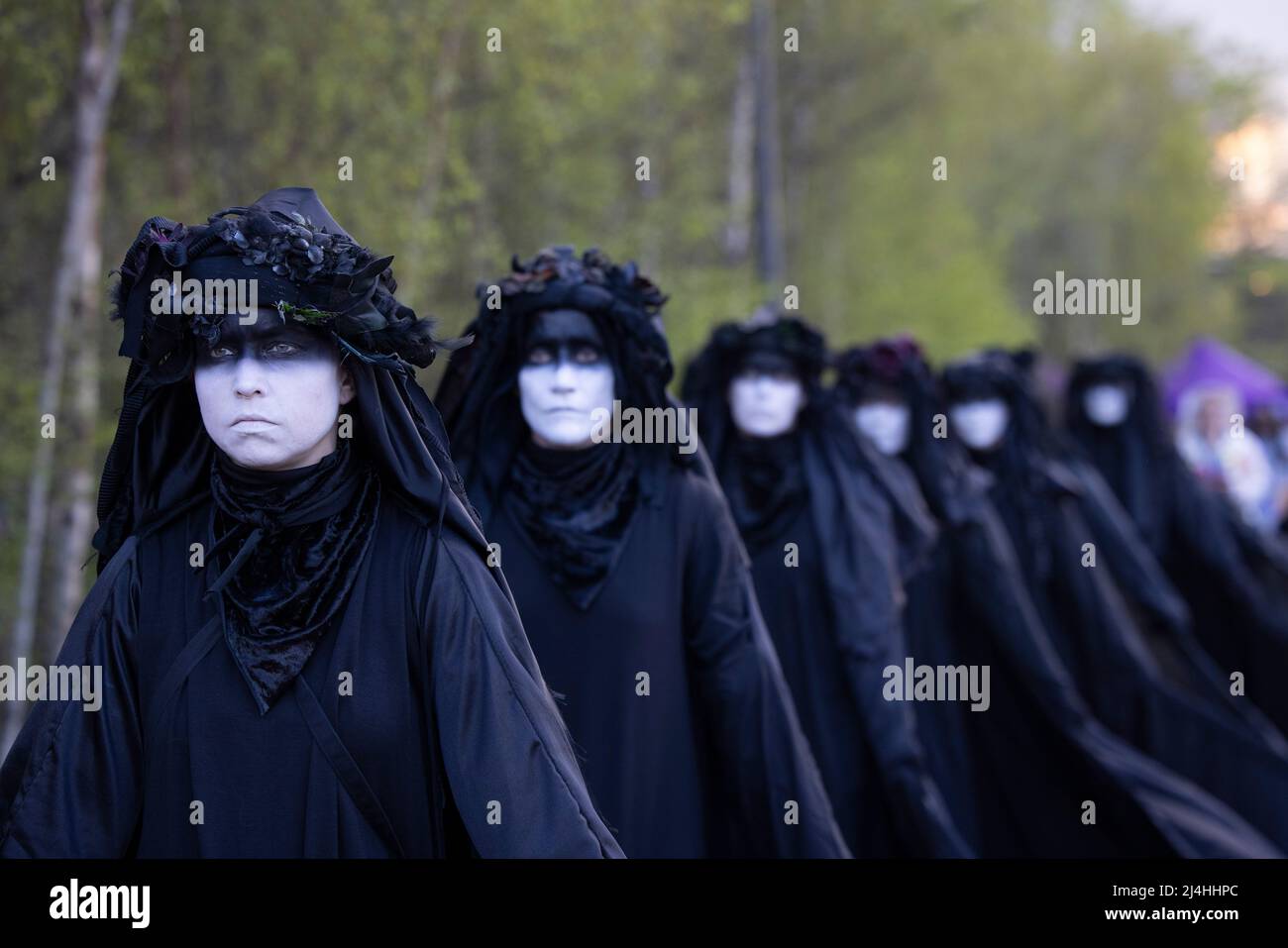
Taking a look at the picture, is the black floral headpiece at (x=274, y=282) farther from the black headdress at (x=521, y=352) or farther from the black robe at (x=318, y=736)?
the black headdress at (x=521, y=352)

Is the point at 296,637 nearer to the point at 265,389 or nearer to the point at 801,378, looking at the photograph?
A: the point at 265,389

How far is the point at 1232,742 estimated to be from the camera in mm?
8828

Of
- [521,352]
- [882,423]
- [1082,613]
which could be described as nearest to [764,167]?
[1082,613]

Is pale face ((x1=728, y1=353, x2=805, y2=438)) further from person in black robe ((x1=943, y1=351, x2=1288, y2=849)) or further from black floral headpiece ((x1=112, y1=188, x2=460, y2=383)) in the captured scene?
black floral headpiece ((x1=112, y1=188, x2=460, y2=383))

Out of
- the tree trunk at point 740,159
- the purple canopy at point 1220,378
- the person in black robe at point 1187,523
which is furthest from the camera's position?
the tree trunk at point 740,159

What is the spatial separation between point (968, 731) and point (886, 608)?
1727mm

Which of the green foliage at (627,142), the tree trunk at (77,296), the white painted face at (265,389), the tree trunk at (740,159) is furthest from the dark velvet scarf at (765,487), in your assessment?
the tree trunk at (740,159)

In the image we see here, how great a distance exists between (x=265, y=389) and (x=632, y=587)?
1.93 metres

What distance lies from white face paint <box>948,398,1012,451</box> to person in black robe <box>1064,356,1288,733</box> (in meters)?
2.50

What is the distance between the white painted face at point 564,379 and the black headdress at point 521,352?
67 millimetres

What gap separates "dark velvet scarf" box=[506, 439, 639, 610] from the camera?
4871mm

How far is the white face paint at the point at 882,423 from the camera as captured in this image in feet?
26.2
